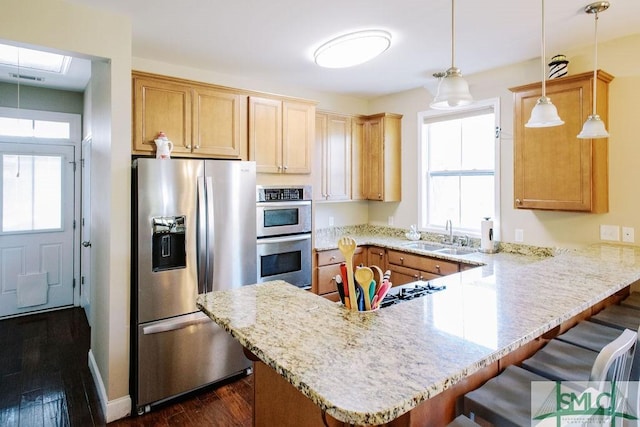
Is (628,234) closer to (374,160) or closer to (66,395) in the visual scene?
(374,160)

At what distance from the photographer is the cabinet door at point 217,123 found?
3.04m

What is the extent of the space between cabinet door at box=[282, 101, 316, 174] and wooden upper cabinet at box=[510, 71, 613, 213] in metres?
1.89

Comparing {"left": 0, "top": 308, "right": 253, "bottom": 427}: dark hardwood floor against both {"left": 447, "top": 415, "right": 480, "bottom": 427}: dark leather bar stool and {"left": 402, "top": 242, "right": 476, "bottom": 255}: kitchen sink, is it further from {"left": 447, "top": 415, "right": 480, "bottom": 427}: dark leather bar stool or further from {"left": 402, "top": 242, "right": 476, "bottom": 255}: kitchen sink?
{"left": 402, "top": 242, "right": 476, "bottom": 255}: kitchen sink

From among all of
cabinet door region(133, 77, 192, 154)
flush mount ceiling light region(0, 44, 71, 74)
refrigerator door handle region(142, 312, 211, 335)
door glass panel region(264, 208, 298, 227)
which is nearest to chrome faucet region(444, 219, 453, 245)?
door glass panel region(264, 208, 298, 227)

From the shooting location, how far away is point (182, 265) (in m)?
2.61

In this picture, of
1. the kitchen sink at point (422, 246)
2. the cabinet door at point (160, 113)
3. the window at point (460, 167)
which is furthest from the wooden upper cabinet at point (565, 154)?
the cabinet door at point (160, 113)

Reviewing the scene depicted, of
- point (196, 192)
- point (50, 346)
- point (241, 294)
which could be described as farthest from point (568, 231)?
point (50, 346)

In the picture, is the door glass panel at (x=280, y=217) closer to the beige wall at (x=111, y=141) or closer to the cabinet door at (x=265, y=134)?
the cabinet door at (x=265, y=134)

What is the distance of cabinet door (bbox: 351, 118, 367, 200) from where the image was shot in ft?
14.5

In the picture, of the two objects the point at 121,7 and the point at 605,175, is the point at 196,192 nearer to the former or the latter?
the point at 121,7

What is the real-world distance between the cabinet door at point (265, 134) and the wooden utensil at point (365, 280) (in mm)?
2141

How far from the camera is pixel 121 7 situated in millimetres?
2287

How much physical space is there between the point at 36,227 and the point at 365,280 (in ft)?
14.8

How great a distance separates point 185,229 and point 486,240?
2.64 m
